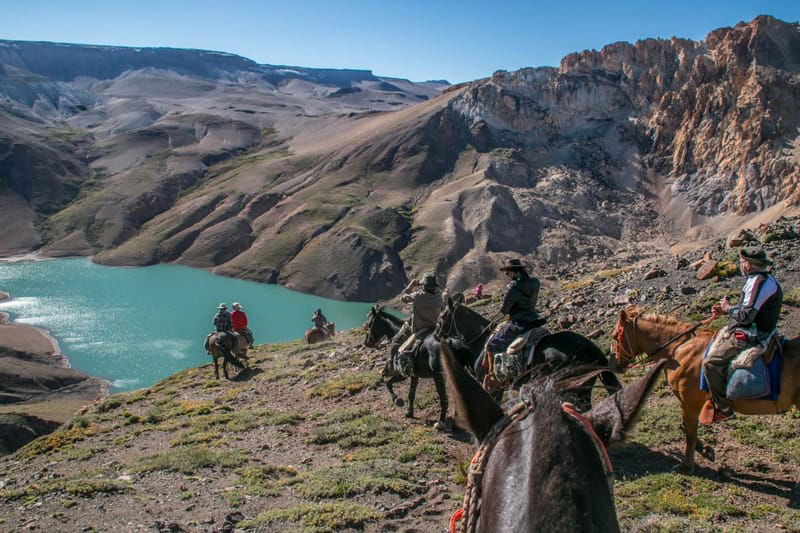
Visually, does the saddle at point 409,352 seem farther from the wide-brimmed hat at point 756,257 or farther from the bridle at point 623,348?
the wide-brimmed hat at point 756,257

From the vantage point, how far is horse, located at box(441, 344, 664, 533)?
5.46ft

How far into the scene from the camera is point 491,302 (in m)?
24.2

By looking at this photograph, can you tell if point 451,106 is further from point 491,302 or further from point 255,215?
point 491,302

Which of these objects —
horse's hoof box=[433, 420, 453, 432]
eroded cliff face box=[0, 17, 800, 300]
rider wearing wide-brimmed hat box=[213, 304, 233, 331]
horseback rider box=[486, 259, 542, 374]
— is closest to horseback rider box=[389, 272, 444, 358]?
horse's hoof box=[433, 420, 453, 432]

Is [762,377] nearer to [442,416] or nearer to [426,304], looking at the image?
[442,416]

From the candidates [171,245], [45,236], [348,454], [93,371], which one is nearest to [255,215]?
[171,245]

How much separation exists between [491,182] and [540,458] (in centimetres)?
7668

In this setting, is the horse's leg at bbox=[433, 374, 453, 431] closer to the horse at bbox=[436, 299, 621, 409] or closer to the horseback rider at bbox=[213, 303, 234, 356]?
the horse at bbox=[436, 299, 621, 409]

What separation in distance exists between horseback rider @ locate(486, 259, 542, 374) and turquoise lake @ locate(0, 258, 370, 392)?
31641 mm

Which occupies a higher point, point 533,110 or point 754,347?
point 533,110

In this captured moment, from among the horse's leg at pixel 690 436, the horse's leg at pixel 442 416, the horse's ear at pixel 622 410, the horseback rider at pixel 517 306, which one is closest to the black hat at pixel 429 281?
the horse's leg at pixel 442 416

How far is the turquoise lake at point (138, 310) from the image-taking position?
40.2m

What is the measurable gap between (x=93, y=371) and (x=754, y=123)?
242ft

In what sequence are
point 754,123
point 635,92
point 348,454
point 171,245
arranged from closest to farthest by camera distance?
point 348,454 < point 754,123 < point 171,245 < point 635,92
